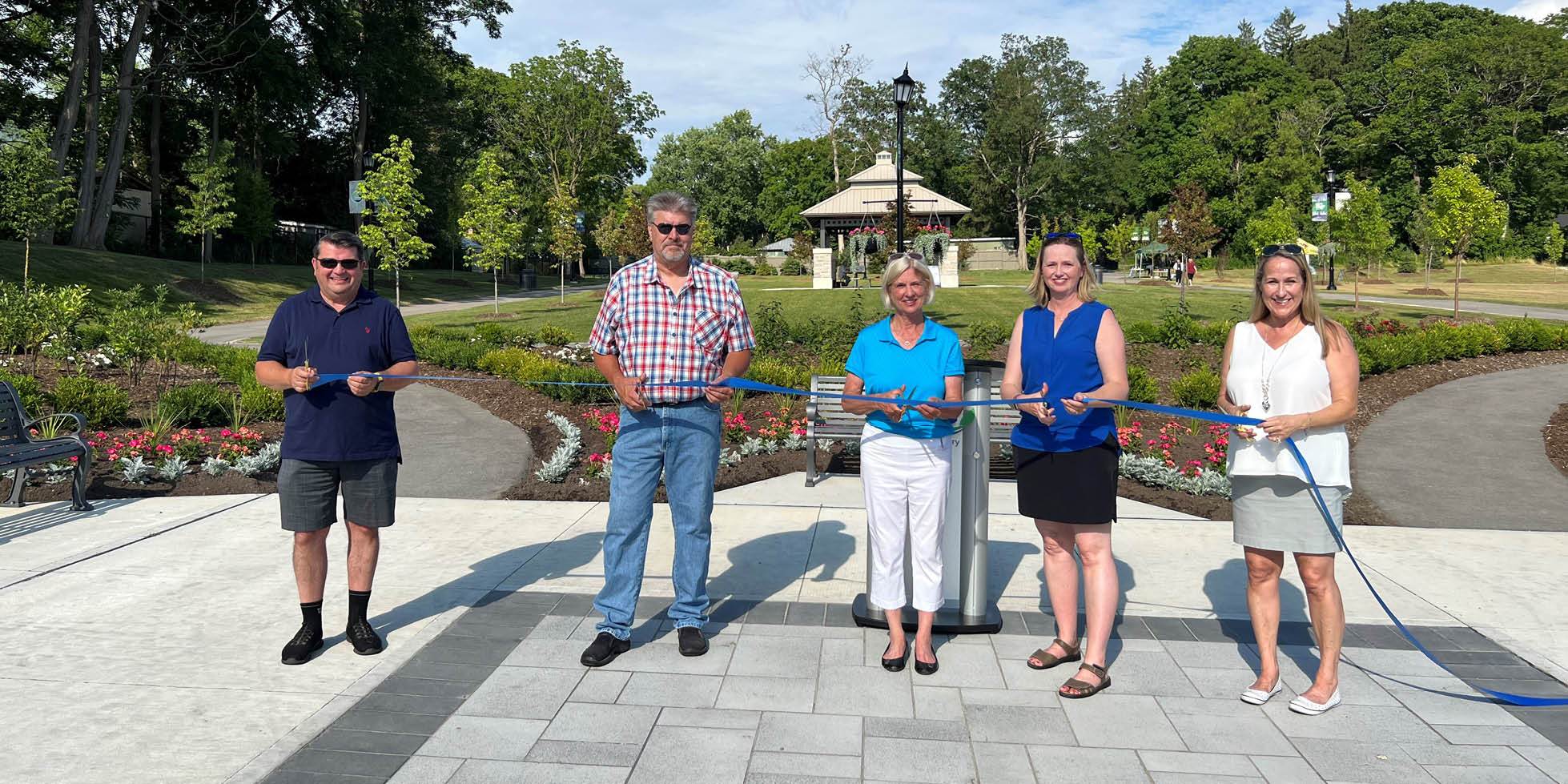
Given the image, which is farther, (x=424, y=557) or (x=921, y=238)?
(x=921, y=238)

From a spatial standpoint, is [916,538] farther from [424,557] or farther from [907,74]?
[907,74]

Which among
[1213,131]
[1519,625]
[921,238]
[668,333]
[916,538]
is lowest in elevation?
[1519,625]

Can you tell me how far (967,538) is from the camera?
448 cm

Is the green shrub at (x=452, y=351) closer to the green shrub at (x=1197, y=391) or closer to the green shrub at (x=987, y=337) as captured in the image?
the green shrub at (x=987, y=337)

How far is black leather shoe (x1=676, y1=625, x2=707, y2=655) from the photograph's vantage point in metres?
4.16

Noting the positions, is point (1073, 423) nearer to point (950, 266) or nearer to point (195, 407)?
point (195, 407)

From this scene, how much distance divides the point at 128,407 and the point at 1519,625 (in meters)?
11.5

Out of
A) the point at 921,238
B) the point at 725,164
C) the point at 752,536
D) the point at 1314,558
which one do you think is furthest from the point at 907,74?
the point at 725,164

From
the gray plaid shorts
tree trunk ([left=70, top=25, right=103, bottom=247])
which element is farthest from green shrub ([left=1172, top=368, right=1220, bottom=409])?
tree trunk ([left=70, top=25, right=103, bottom=247])

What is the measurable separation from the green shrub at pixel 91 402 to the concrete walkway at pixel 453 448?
2.63m

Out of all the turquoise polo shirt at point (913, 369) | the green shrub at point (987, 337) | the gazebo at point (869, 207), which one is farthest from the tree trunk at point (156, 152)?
the turquoise polo shirt at point (913, 369)

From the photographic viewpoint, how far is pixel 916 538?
406cm

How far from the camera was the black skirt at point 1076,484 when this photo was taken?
3809mm

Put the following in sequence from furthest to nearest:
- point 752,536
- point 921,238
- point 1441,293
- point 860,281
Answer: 1. point 1441,293
2. point 860,281
3. point 921,238
4. point 752,536
